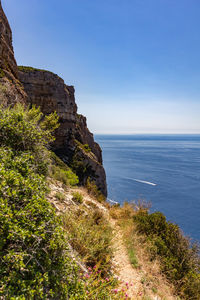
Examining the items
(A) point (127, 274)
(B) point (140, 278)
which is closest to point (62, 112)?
(A) point (127, 274)

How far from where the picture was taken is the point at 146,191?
153 feet

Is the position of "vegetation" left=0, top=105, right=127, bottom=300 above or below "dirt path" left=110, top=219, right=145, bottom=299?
above

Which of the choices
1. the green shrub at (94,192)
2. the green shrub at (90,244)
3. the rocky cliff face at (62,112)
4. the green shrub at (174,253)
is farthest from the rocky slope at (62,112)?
the green shrub at (90,244)

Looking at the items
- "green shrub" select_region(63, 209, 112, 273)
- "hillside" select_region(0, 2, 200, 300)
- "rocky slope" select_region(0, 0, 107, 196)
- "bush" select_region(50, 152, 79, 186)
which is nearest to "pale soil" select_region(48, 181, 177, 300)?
"hillside" select_region(0, 2, 200, 300)

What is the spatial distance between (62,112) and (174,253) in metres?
24.4

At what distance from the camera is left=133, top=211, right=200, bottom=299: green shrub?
5055 millimetres

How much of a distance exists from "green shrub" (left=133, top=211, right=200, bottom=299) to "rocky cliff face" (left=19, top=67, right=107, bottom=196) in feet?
60.6

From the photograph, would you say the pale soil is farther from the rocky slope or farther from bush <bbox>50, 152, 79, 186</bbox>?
the rocky slope

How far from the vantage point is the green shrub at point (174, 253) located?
16.6ft

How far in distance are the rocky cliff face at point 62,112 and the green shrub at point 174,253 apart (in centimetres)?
1846

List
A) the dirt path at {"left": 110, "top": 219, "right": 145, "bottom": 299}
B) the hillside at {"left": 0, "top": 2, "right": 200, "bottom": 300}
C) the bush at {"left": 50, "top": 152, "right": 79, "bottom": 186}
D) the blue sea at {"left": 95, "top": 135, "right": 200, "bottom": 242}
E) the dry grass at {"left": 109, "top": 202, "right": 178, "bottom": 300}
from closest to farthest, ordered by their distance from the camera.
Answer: the hillside at {"left": 0, "top": 2, "right": 200, "bottom": 300}, the dirt path at {"left": 110, "top": 219, "right": 145, "bottom": 299}, the dry grass at {"left": 109, "top": 202, "right": 178, "bottom": 300}, the bush at {"left": 50, "top": 152, "right": 79, "bottom": 186}, the blue sea at {"left": 95, "top": 135, "right": 200, "bottom": 242}

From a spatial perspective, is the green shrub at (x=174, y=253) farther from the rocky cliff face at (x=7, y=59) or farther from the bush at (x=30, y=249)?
the rocky cliff face at (x=7, y=59)

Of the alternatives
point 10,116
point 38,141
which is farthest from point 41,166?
point 10,116

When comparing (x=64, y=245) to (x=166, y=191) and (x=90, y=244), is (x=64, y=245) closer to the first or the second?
(x=90, y=244)
